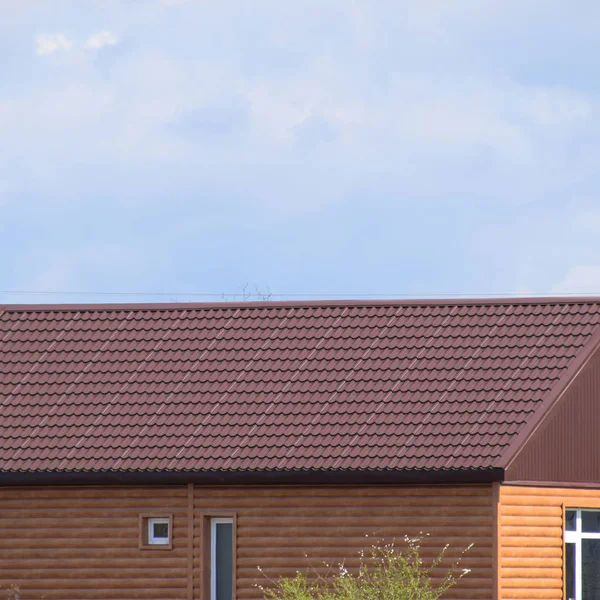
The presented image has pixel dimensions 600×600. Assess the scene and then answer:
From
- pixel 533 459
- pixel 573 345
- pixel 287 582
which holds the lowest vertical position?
pixel 287 582

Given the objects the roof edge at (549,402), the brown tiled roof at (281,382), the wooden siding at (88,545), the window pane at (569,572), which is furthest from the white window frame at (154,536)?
the window pane at (569,572)

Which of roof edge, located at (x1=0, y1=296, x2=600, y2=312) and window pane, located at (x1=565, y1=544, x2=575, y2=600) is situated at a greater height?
roof edge, located at (x1=0, y1=296, x2=600, y2=312)

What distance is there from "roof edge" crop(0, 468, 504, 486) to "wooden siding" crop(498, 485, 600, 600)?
0.69 meters

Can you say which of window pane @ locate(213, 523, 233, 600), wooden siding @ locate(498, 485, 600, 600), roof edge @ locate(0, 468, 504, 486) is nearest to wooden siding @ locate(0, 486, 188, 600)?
roof edge @ locate(0, 468, 504, 486)

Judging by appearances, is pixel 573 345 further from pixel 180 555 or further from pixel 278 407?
pixel 180 555

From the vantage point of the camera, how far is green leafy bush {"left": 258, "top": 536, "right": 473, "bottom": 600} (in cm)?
2408

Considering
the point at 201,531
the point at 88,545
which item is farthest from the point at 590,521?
the point at 88,545

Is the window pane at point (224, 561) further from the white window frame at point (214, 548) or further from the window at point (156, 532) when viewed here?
the window at point (156, 532)

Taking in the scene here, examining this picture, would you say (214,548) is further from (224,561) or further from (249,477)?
(249,477)

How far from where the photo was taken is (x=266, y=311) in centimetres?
3000

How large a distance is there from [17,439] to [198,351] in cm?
336

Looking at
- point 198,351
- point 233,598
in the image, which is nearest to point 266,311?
point 198,351

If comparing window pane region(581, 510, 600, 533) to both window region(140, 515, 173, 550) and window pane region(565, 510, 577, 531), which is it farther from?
window region(140, 515, 173, 550)

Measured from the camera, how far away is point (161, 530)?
2738 centimetres
